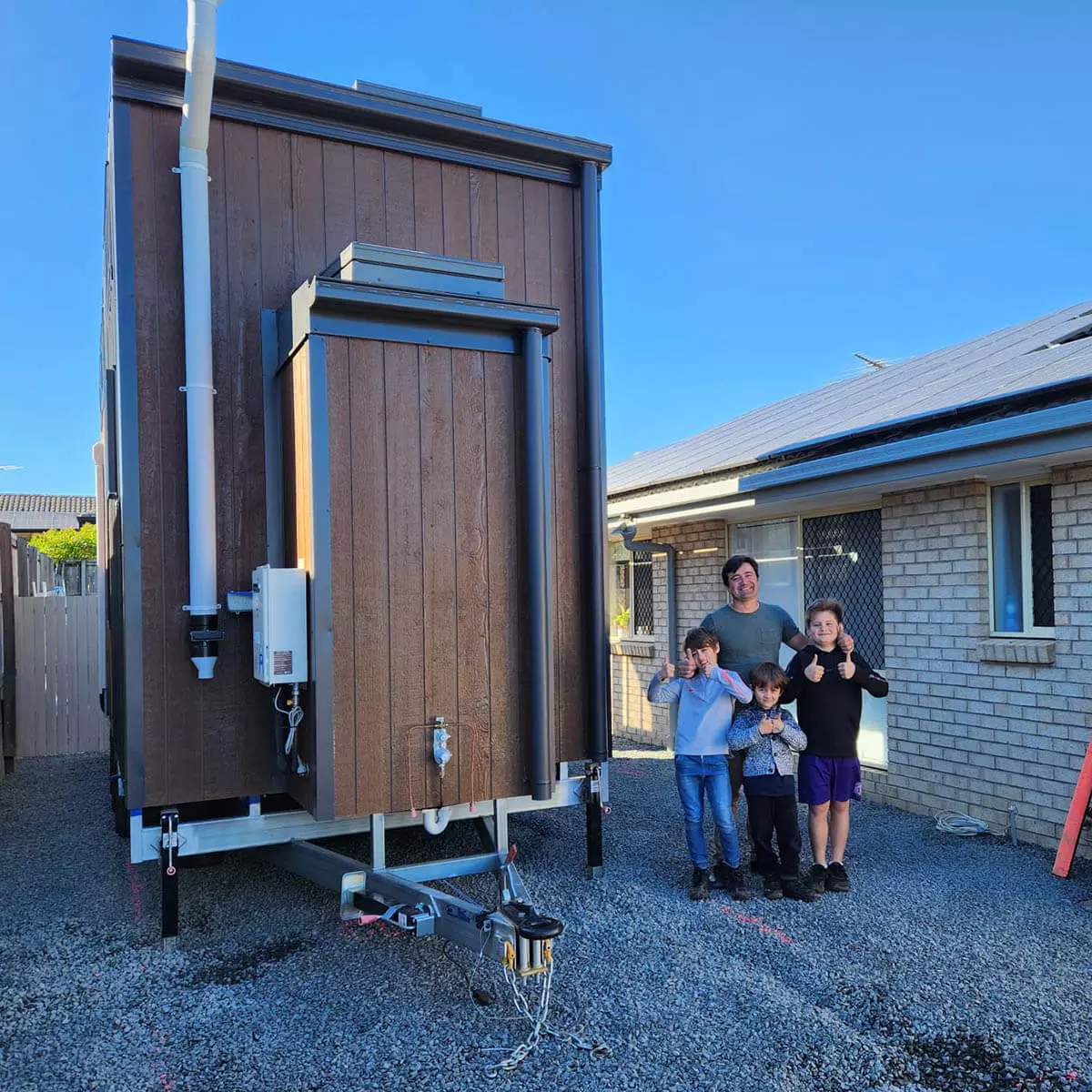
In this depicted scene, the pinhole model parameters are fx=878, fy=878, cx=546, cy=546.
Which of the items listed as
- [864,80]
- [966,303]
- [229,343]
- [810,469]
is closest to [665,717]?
[810,469]

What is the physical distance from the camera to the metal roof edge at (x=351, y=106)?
382 cm

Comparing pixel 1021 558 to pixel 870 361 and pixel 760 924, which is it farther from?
pixel 870 361

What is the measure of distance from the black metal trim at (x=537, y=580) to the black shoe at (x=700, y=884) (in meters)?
1.11

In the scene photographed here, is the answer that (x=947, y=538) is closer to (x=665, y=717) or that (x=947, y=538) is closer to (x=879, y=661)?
(x=879, y=661)

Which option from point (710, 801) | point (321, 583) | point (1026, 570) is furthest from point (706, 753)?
→ point (1026, 570)

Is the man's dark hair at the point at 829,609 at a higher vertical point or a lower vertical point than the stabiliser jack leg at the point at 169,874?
higher

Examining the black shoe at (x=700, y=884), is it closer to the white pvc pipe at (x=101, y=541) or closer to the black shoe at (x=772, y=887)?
the black shoe at (x=772, y=887)

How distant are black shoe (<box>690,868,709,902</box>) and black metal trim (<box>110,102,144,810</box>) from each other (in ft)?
8.72

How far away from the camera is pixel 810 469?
602 centimetres

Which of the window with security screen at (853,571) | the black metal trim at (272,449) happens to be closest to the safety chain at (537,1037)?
the black metal trim at (272,449)

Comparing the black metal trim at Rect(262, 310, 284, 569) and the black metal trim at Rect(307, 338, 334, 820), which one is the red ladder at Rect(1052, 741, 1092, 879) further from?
the black metal trim at Rect(262, 310, 284, 569)

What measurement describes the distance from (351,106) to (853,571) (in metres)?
4.88

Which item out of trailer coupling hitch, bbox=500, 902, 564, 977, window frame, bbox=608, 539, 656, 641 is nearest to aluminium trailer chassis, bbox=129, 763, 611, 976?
trailer coupling hitch, bbox=500, 902, 564, 977

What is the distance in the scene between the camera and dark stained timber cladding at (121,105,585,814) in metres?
3.65
